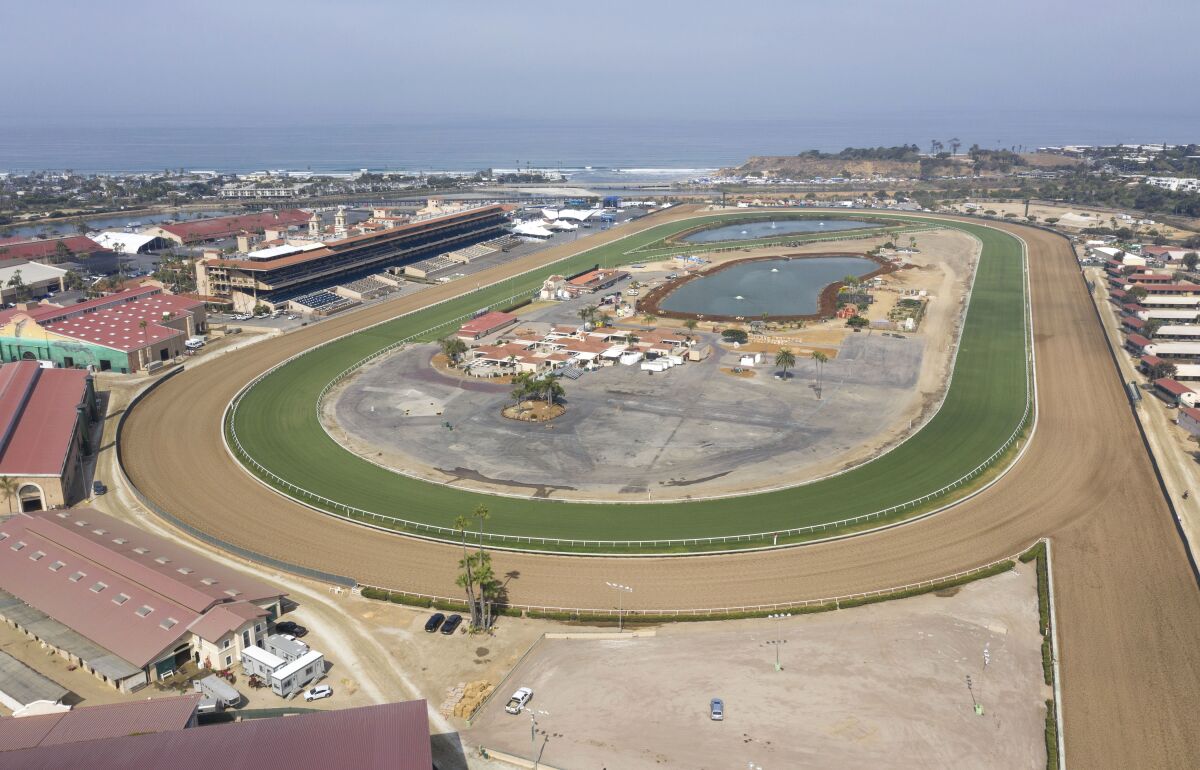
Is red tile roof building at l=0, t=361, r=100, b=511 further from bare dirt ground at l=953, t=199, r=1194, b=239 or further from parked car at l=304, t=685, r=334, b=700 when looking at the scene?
bare dirt ground at l=953, t=199, r=1194, b=239

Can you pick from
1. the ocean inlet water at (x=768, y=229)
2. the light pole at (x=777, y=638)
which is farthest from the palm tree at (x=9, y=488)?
the ocean inlet water at (x=768, y=229)

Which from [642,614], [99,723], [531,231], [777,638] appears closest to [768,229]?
[531,231]

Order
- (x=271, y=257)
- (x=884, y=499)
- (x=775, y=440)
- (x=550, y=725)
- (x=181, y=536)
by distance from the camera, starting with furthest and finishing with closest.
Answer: (x=271, y=257) < (x=775, y=440) < (x=884, y=499) < (x=181, y=536) < (x=550, y=725)

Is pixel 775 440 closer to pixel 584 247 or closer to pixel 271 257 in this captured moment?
pixel 271 257

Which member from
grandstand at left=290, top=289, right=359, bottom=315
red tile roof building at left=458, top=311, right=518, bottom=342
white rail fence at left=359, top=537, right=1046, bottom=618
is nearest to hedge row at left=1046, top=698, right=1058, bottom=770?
white rail fence at left=359, top=537, right=1046, bottom=618

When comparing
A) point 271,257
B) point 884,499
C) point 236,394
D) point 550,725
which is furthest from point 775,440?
point 271,257

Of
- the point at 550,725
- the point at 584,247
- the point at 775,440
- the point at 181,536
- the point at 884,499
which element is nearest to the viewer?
the point at 550,725
